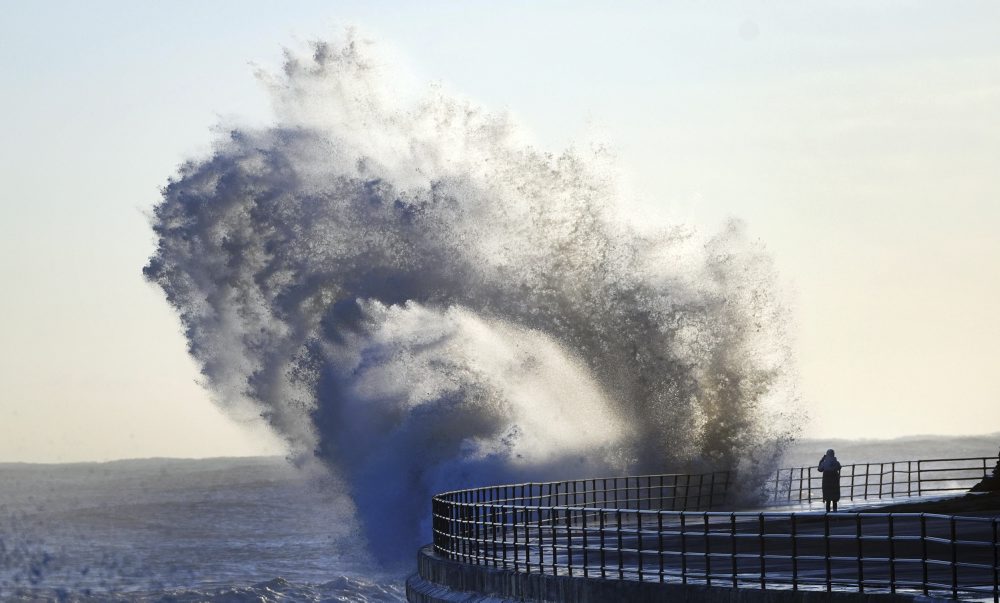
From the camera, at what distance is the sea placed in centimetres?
4443

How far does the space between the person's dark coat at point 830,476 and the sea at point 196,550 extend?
35.4 ft

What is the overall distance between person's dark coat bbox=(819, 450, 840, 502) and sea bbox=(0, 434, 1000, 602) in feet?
35.4

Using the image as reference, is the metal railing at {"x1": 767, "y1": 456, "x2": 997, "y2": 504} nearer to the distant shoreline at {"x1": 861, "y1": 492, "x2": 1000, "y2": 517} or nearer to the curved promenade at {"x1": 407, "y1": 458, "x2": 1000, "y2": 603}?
the distant shoreline at {"x1": 861, "y1": 492, "x2": 1000, "y2": 517}

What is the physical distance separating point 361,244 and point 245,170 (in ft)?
14.4

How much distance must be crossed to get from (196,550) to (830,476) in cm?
3925

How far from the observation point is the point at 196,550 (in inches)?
2655

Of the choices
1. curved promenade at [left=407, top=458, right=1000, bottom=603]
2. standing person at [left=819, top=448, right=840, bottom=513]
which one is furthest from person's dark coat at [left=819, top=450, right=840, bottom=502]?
curved promenade at [left=407, top=458, right=1000, bottom=603]

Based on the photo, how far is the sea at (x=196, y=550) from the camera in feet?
146

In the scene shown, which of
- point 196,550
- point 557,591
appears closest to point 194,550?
point 196,550

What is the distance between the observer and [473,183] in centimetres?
4991

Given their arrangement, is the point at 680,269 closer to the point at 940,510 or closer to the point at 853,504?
the point at 853,504

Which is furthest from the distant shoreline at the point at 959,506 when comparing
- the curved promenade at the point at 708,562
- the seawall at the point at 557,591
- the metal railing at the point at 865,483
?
the seawall at the point at 557,591

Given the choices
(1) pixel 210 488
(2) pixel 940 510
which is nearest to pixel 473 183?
(2) pixel 940 510

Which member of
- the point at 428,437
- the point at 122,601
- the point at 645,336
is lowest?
the point at 122,601
